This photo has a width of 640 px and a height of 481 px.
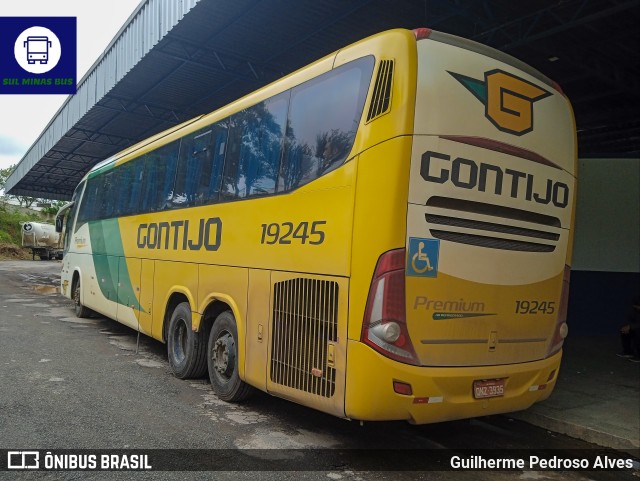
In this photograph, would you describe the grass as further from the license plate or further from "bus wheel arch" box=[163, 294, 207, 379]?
the license plate

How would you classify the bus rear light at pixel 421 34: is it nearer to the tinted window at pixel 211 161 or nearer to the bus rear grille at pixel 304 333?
the bus rear grille at pixel 304 333

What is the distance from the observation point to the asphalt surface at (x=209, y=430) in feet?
13.8

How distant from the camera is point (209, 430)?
4.83 m

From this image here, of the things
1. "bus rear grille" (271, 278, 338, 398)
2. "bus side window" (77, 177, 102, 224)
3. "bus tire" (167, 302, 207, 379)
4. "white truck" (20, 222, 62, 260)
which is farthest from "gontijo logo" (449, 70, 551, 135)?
"white truck" (20, 222, 62, 260)

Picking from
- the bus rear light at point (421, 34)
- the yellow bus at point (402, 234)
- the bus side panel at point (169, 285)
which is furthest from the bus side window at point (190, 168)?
the bus rear light at point (421, 34)

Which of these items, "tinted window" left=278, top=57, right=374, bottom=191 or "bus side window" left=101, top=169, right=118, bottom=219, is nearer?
"tinted window" left=278, top=57, right=374, bottom=191

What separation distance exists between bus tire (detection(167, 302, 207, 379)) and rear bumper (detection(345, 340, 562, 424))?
118 inches

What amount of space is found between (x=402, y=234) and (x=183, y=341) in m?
4.27

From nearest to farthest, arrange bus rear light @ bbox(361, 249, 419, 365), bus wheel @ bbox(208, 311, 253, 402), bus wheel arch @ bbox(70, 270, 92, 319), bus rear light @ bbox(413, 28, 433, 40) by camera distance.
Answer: bus rear light @ bbox(361, 249, 419, 365)
bus rear light @ bbox(413, 28, 433, 40)
bus wheel @ bbox(208, 311, 253, 402)
bus wheel arch @ bbox(70, 270, 92, 319)

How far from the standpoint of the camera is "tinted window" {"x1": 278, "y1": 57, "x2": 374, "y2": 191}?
14.1 feet

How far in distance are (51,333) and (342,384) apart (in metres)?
7.66

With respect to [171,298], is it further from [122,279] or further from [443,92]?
[443,92]

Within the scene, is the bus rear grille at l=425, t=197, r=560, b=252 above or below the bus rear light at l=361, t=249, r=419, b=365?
above

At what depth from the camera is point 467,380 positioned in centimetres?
413
